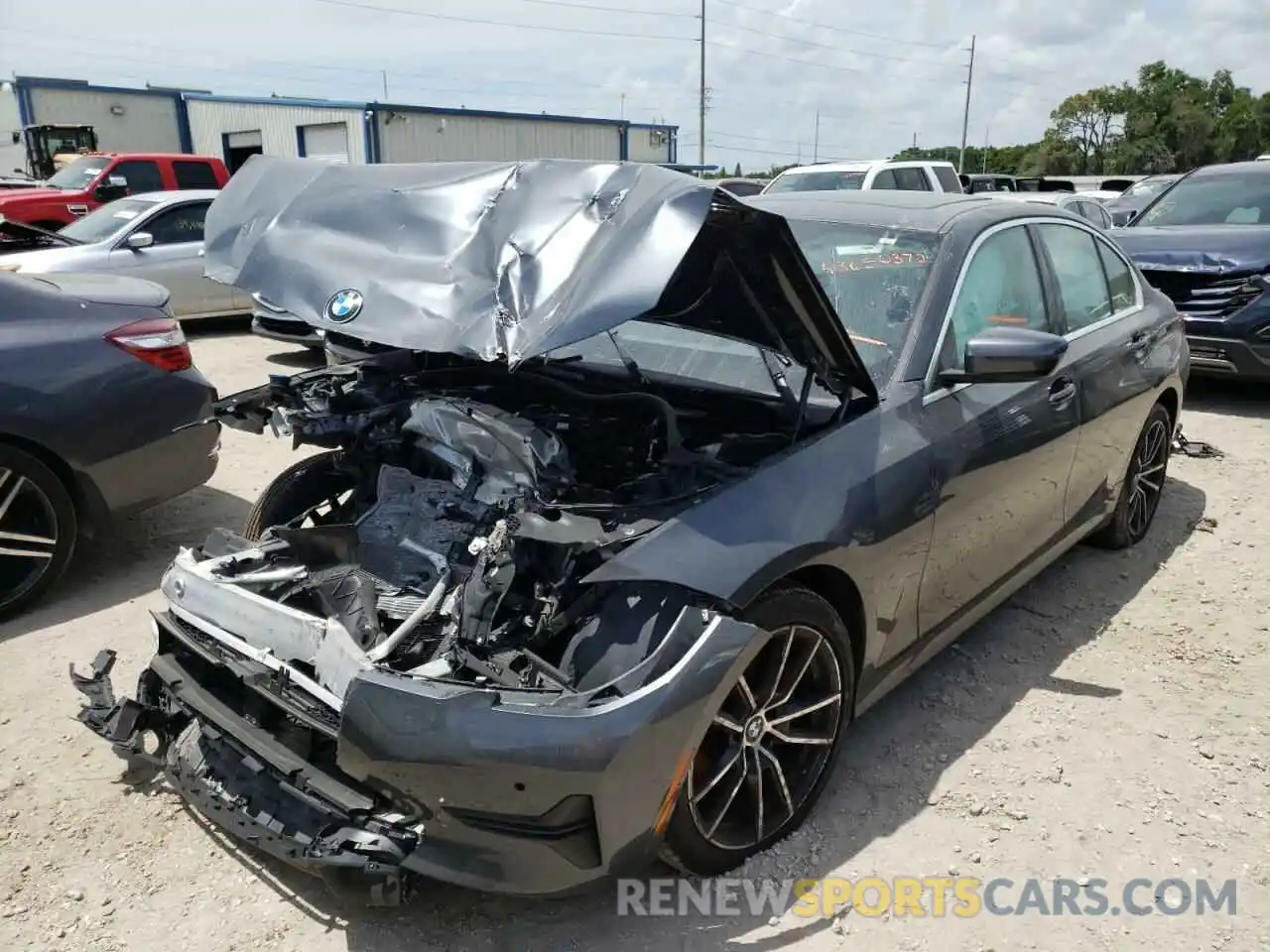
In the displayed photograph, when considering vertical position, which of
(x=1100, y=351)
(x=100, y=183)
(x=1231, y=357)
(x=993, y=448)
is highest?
Answer: (x=100, y=183)

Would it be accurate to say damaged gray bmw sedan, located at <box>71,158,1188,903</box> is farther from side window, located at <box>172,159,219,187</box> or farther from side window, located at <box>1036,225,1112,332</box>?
side window, located at <box>172,159,219,187</box>

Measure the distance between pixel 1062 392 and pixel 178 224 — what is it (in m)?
9.48

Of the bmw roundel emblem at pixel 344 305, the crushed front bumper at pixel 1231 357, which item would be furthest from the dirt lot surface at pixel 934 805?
the crushed front bumper at pixel 1231 357

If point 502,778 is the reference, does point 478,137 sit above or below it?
above

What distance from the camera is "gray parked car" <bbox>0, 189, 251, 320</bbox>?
31.0 ft

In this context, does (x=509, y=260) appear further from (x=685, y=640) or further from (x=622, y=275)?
(x=685, y=640)

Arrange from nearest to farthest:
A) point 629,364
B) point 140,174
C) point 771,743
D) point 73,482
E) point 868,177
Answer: point 771,743, point 629,364, point 73,482, point 868,177, point 140,174

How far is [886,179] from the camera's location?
12750mm

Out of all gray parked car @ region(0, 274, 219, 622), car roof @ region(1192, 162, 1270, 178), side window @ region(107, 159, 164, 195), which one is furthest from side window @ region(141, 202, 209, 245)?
car roof @ region(1192, 162, 1270, 178)

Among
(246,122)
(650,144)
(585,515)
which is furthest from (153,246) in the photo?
(650,144)

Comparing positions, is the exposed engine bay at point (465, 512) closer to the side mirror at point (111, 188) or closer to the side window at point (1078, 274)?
the side window at point (1078, 274)

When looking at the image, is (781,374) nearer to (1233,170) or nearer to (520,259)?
(520,259)

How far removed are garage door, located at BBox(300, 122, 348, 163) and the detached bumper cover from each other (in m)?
30.2

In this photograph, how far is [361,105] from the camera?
94.1ft
